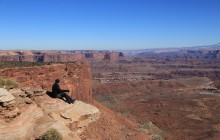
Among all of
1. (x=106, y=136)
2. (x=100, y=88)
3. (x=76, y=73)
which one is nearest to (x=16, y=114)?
(x=106, y=136)

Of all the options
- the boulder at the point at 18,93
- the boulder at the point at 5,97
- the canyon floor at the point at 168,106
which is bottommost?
the canyon floor at the point at 168,106

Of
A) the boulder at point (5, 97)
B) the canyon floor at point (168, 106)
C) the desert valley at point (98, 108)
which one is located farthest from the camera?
the canyon floor at point (168, 106)

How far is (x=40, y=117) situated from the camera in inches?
553

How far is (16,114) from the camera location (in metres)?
13.3

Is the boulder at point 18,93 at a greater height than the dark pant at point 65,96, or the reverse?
the boulder at point 18,93

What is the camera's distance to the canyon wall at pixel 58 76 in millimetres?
31044

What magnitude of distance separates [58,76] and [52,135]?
22.9m

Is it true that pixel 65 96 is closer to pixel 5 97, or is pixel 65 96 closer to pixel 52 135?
pixel 5 97

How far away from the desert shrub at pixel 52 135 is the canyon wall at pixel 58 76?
18313 millimetres

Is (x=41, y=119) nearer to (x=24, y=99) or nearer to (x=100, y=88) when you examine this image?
(x=24, y=99)

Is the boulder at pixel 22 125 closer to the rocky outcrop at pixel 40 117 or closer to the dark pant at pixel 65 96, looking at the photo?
the rocky outcrop at pixel 40 117

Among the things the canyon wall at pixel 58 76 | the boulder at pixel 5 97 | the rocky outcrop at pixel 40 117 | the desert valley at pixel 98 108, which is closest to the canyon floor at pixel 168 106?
the desert valley at pixel 98 108

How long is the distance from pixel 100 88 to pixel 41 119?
67341mm

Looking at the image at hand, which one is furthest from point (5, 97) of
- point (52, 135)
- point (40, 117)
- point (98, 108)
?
point (98, 108)
